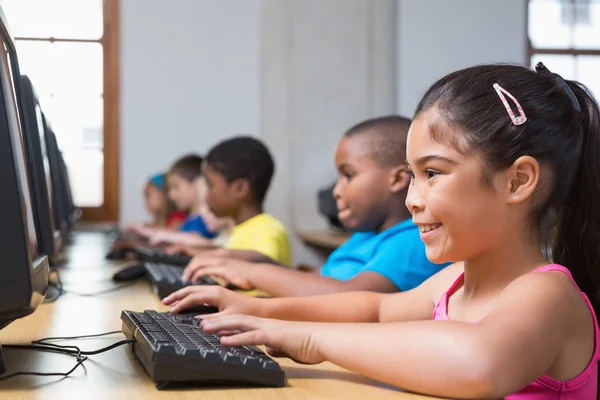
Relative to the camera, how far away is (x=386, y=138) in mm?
1900

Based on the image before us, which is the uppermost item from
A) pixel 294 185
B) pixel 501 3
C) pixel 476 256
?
pixel 501 3

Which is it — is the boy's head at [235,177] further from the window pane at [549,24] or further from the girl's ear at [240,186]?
the window pane at [549,24]

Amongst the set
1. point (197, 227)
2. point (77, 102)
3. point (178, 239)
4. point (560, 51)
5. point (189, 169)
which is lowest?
point (197, 227)

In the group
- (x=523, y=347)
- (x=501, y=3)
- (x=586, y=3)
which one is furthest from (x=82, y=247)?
(x=586, y=3)

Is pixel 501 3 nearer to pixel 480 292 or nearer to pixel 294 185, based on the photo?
pixel 294 185

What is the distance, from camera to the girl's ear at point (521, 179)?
38.6 inches

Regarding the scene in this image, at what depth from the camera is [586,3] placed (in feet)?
18.6

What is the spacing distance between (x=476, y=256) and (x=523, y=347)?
0.22 metres

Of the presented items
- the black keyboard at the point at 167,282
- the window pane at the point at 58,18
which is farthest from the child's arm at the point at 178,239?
the window pane at the point at 58,18

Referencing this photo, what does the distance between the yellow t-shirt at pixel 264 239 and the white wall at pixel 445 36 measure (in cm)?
289

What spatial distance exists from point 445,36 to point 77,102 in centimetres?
246

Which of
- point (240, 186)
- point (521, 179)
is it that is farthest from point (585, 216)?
point (240, 186)

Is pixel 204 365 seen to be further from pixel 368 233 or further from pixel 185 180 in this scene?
pixel 185 180

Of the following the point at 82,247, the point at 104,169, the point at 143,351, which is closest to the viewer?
the point at 143,351
